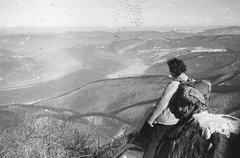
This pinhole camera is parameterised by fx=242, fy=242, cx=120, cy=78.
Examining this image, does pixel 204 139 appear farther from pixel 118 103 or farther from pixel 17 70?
pixel 17 70

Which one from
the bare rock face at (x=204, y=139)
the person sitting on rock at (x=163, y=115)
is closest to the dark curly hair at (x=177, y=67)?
the person sitting on rock at (x=163, y=115)

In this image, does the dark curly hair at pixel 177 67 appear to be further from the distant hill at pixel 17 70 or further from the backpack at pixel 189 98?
the distant hill at pixel 17 70

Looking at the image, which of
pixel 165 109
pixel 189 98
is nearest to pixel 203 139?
pixel 189 98

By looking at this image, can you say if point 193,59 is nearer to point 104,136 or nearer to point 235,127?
point 104,136

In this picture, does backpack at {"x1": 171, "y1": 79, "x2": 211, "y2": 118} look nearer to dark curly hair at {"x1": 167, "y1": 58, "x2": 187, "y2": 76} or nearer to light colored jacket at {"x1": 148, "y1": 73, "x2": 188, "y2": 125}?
light colored jacket at {"x1": 148, "y1": 73, "x2": 188, "y2": 125}

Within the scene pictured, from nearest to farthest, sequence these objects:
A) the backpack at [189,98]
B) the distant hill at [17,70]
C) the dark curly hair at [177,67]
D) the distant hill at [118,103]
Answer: the backpack at [189,98], the dark curly hair at [177,67], the distant hill at [118,103], the distant hill at [17,70]

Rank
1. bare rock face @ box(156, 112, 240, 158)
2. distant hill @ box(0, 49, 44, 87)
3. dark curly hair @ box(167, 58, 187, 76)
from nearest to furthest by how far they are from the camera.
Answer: bare rock face @ box(156, 112, 240, 158) → dark curly hair @ box(167, 58, 187, 76) → distant hill @ box(0, 49, 44, 87)

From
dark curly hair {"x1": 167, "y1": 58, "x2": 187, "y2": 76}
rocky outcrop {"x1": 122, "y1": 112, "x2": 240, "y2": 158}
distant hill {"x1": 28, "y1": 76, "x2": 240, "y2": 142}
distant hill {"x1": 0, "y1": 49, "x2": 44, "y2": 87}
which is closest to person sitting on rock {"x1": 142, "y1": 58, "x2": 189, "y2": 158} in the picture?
dark curly hair {"x1": 167, "y1": 58, "x2": 187, "y2": 76}
